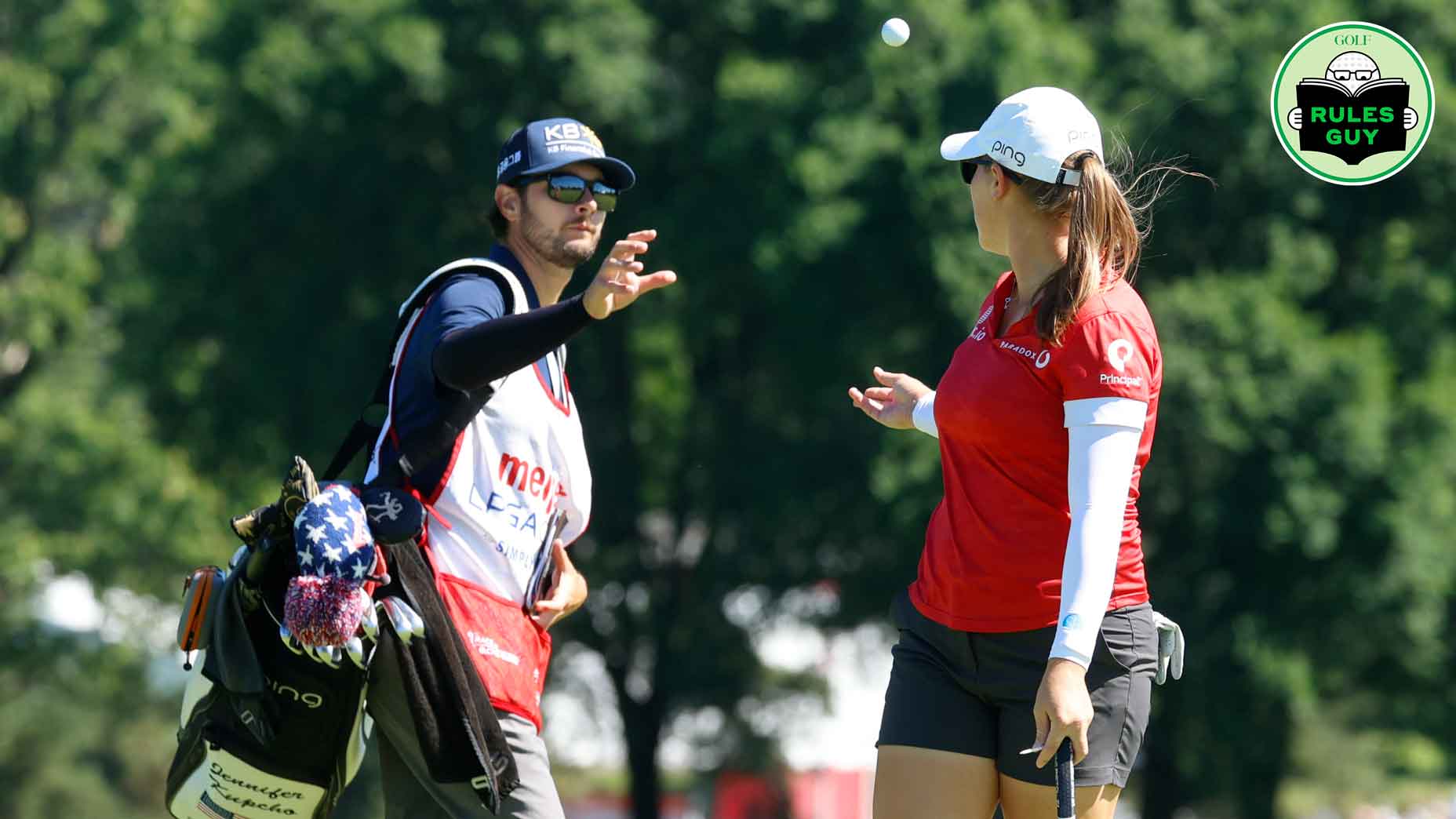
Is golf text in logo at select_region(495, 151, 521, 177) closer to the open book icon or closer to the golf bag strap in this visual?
the golf bag strap

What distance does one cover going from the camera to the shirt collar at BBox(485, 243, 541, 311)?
468cm

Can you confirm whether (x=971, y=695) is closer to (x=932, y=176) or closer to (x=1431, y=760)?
(x=932, y=176)

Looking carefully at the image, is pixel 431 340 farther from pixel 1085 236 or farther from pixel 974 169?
pixel 1085 236

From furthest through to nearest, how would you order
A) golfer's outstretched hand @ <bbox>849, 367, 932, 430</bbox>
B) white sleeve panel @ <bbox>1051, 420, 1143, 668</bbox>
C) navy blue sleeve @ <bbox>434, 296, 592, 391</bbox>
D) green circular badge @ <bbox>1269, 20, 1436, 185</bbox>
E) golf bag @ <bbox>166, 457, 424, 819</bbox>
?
green circular badge @ <bbox>1269, 20, 1436, 185</bbox> < golfer's outstretched hand @ <bbox>849, 367, 932, 430</bbox> < golf bag @ <bbox>166, 457, 424, 819</bbox> < navy blue sleeve @ <bbox>434, 296, 592, 391</bbox> < white sleeve panel @ <bbox>1051, 420, 1143, 668</bbox>

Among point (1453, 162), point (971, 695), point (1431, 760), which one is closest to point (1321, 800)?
point (1431, 760)

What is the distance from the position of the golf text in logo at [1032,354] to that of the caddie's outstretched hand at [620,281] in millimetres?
739

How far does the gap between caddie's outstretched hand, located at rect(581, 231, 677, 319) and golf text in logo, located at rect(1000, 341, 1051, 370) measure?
0.74 metres

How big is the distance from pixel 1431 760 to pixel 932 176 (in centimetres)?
1793

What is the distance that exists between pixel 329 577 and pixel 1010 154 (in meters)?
1.73

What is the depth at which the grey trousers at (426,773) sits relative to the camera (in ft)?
14.2

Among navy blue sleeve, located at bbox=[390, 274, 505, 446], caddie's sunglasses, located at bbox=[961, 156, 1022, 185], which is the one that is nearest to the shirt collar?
navy blue sleeve, located at bbox=[390, 274, 505, 446]

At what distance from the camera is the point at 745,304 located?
2239 cm

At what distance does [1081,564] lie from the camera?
13.0ft

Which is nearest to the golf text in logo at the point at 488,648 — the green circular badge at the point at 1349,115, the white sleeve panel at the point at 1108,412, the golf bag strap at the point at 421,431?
the golf bag strap at the point at 421,431
